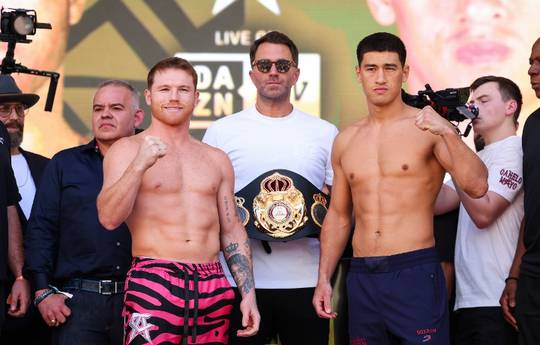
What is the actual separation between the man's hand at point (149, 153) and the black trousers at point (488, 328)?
5.25 feet

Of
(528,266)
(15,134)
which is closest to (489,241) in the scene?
(528,266)

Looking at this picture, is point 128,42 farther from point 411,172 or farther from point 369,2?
point 411,172

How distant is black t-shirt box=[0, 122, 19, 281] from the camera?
4.63 m

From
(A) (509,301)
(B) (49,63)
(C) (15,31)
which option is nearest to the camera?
(A) (509,301)

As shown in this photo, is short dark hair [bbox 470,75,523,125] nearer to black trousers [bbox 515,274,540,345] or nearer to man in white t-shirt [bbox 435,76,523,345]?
man in white t-shirt [bbox 435,76,523,345]

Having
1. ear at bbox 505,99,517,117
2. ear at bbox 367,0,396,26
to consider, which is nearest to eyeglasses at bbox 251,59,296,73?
ear at bbox 505,99,517,117

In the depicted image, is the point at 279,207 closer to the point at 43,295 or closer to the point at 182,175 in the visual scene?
the point at 182,175

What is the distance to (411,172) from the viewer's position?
437cm

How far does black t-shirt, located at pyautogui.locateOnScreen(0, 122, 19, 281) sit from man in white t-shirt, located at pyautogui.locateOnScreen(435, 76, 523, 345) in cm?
192

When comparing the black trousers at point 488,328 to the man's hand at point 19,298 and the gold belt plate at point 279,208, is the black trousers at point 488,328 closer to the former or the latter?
the gold belt plate at point 279,208

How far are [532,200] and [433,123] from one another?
0.67 m

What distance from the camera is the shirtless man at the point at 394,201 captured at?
4.26 m

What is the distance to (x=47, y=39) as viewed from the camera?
604 cm

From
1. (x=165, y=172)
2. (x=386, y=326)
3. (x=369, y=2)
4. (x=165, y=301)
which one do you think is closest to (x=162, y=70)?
(x=165, y=172)
